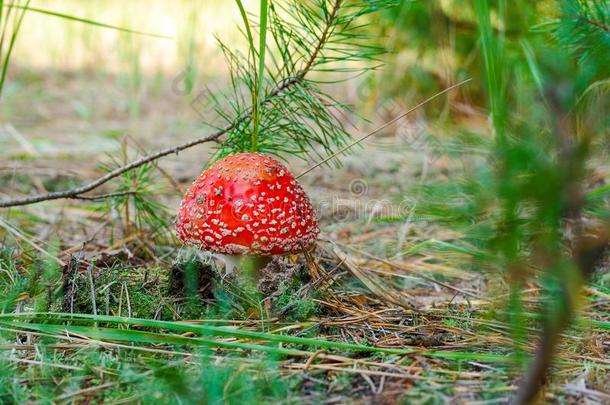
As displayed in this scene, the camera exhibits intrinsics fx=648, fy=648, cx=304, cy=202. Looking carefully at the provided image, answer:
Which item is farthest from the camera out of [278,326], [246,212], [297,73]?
[297,73]

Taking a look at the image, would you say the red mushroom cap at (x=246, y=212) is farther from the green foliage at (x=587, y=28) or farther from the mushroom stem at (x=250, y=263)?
the green foliage at (x=587, y=28)

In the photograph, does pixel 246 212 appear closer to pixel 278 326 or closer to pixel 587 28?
pixel 278 326

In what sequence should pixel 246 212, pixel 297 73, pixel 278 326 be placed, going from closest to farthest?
pixel 278 326 < pixel 246 212 < pixel 297 73

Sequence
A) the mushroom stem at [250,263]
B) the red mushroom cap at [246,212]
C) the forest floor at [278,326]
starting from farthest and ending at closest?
the mushroom stem at [250,263] → the red mushroom cap at [246,212] → the forest floor at [278,326]

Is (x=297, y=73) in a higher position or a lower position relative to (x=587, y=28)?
lower

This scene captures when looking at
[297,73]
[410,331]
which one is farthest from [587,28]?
[410,331]

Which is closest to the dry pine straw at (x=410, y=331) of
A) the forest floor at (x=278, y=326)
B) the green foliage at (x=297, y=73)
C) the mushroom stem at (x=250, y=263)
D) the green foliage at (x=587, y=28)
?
the forest floor at (x=278, y=326)
